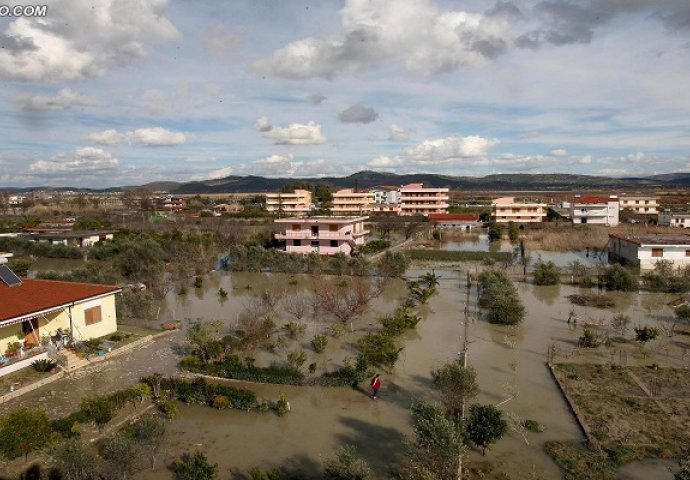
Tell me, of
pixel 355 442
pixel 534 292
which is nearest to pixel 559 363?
pixel 355 442

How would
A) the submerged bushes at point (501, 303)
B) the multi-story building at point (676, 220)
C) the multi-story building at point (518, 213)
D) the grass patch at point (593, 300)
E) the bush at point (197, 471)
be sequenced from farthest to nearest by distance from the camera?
the multi-story building at point (518, 213) < the multi-story building at point (676, 220) < the grass patch at point (593, 300) < the submerged bushes at point (501, 303) < the bush at point (197, 471)

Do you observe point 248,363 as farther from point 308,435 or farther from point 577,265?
point 577,265

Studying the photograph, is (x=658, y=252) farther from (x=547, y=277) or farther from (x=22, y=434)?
(x=22, y=434)

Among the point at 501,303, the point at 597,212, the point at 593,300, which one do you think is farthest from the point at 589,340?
the point at 597,212

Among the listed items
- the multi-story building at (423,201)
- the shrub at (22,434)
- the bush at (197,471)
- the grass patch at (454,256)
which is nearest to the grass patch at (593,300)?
the grass patch at (454,256)

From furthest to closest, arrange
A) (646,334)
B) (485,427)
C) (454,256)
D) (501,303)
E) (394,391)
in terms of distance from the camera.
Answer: (454,256) < (501,303) < (646,334) < (394,391) < (485,427)

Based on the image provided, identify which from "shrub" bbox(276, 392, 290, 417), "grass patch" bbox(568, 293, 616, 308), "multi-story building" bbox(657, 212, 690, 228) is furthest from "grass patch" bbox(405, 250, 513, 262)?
"multi-story building" bbox(657, 212, 690, 228)

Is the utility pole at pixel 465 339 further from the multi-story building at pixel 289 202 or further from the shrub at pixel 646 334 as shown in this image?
the multi-story building at pixel 289 202

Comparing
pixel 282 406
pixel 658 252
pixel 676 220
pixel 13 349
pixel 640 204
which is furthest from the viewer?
pixel 640 204
